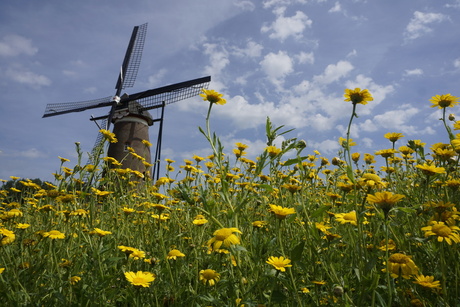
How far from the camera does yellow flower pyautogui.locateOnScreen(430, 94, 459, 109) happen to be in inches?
90.3

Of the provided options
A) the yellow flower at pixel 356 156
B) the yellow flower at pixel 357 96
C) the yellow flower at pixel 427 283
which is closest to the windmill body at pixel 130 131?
the yellow flower at pixel 356 156

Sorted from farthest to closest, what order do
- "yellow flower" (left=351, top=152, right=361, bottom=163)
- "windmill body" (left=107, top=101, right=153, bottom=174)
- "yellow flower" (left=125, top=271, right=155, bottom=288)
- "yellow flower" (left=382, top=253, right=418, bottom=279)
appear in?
1. "windmill body" (left=107, top=101, right=153, bottom=174)
2. "yellow flower" (left=351, top=152, right=361, bottom=163)
3. "yellow flower" (left=125, top=271, right=155, bottom=288)
4. "yellow flower" (left=382, top=253, right=418, bottom=279)

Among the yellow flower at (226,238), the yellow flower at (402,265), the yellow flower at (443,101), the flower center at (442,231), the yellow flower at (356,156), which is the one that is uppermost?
the yellow flower at (443,101)

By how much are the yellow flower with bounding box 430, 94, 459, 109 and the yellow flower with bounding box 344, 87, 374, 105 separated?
2.89 ft

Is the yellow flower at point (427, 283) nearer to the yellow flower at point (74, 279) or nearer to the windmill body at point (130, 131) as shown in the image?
the yellow flower at point (74, 279)

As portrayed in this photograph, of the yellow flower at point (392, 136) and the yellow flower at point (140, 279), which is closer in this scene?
the yellow flower at point (140, 279)

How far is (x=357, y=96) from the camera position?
6.01 feet

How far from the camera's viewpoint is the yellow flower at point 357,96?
1805 millimetres

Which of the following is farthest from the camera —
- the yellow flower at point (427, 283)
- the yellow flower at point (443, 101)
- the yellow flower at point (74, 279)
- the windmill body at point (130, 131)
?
the windmill body at point (130, 131)

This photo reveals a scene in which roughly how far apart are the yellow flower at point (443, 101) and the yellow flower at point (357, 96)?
2.89 feet

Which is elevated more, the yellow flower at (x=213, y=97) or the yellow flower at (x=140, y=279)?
the yellow flower at (x=213, y=97)

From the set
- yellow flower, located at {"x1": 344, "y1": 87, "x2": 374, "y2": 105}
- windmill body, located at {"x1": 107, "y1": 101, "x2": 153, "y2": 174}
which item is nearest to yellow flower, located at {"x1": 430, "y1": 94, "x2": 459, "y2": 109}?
yellow flower, located at {"x1": 344, "y1": 87, "x2": 374, "y2": 105}

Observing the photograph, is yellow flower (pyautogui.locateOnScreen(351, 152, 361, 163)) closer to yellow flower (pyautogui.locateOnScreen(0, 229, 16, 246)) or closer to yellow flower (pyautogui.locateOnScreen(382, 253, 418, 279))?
yellow flower (pyautogui.locateOnScreen(382, 253, 418, 279))

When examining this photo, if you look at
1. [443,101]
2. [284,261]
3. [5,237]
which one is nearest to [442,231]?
[284,261]
